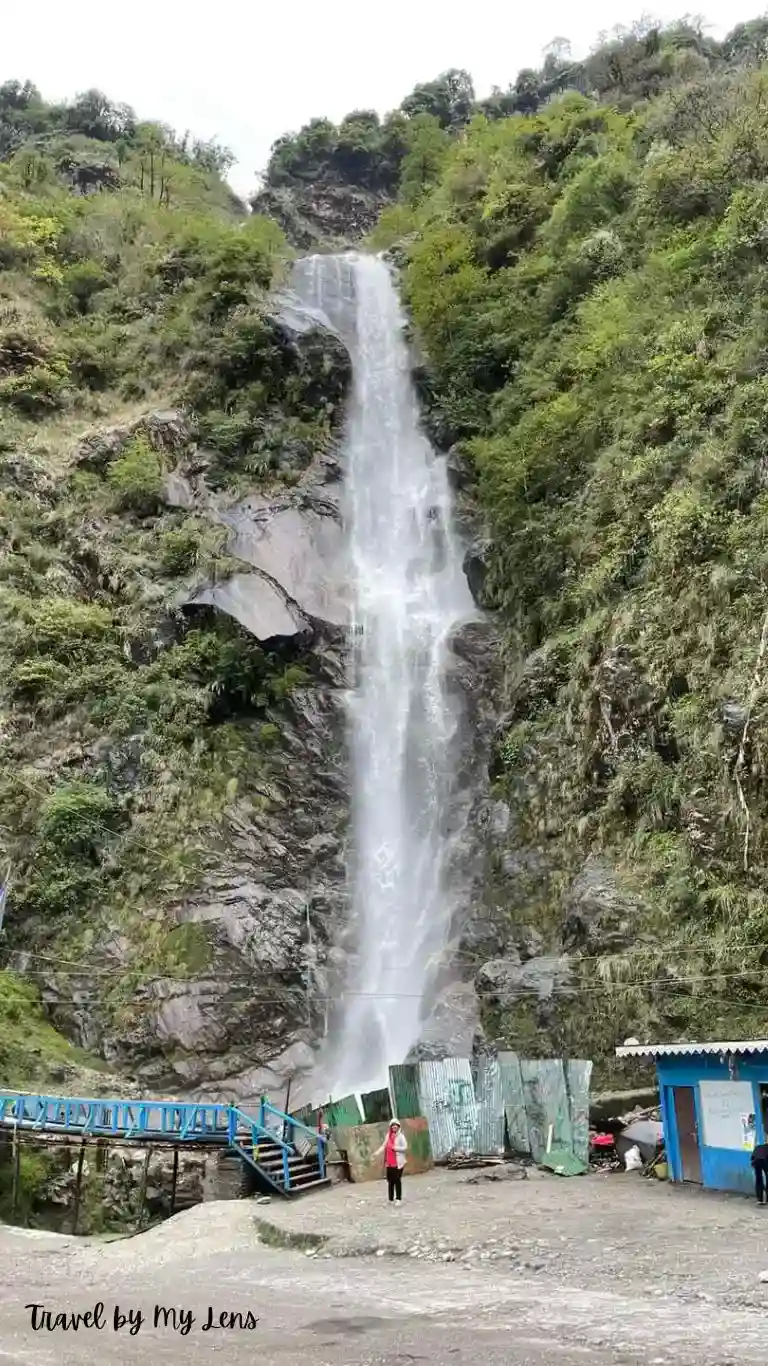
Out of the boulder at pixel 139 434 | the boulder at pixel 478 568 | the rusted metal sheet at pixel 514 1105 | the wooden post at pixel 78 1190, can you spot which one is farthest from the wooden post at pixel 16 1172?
the boulder at pixel 139 434

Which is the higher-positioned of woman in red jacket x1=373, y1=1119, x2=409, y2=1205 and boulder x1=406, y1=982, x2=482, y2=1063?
boulder x1=406, y1=982, x2=482, y2=1063

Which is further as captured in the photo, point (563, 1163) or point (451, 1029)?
point (451, 1029)

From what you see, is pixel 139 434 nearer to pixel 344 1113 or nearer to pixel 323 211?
pixel 344 1113

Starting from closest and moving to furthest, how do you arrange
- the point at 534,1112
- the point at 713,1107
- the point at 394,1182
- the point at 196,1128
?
the point at 713,1107 < the point at 394,1182 < the point at 534,1112 < the point at 196,1128

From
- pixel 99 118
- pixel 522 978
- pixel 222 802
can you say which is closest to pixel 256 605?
pixel 222 802

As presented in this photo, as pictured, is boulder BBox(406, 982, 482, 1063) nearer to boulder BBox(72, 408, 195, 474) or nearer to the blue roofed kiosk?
the blue roofed kiosk

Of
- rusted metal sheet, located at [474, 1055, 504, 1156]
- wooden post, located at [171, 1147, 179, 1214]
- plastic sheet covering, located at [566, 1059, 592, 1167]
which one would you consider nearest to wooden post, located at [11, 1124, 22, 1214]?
wooden post, located at [171, 1147, 179, 1214]
